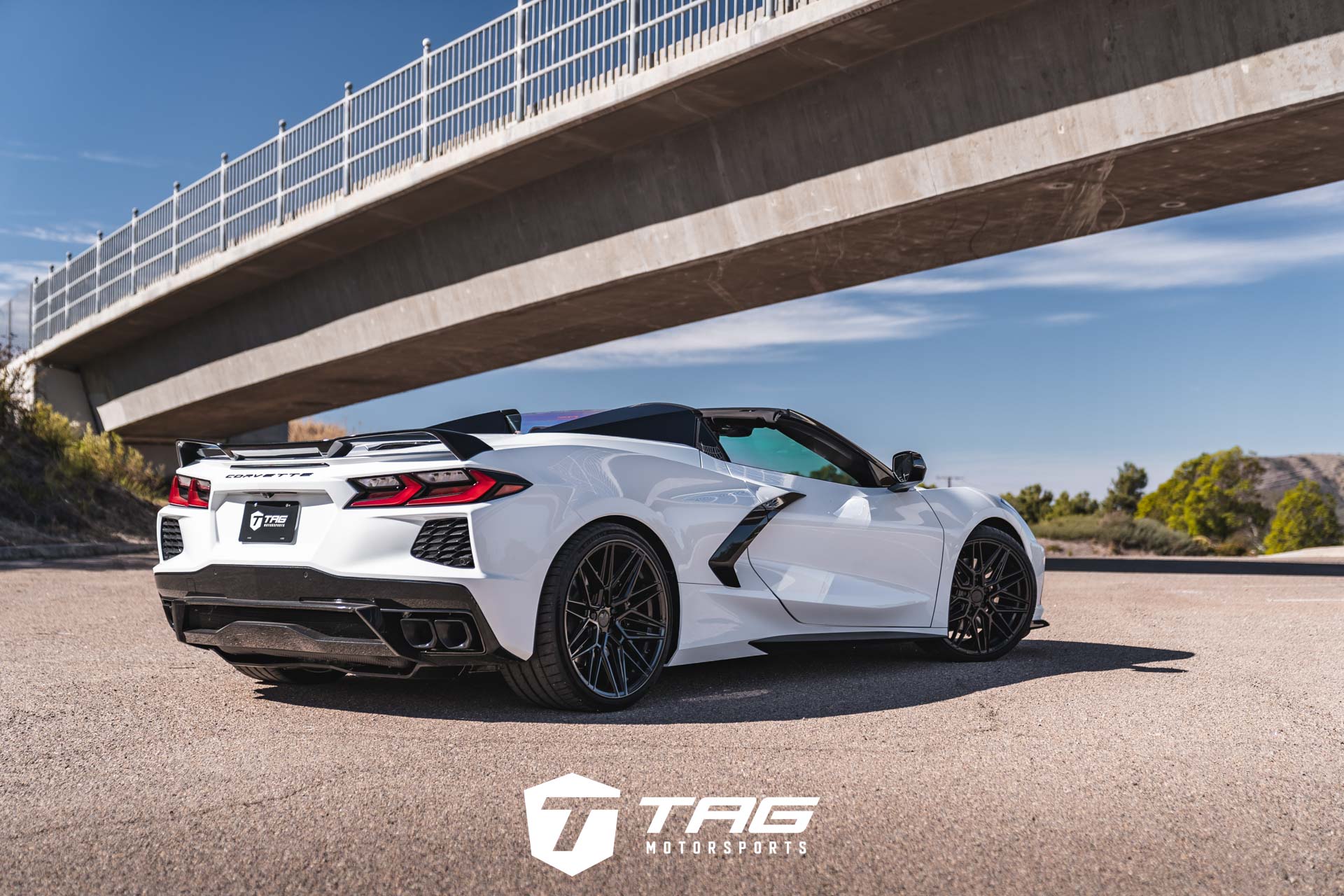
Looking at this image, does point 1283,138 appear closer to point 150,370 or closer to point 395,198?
point 395,198

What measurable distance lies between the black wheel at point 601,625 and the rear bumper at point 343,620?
23 centimetres

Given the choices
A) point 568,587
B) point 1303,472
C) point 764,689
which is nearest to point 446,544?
point 568,587

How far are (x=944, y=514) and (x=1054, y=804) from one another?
9.85ft

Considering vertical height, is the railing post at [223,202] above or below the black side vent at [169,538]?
above

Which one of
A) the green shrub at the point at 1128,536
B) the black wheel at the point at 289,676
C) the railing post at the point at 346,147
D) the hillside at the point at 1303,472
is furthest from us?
the hillside at the point at 1303,472

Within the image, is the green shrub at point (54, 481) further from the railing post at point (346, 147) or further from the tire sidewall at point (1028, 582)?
the tire sidewall at point (1028, 582)

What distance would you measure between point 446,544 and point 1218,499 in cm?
7536

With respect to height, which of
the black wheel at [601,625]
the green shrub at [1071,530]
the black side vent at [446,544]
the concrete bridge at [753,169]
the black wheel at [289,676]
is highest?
the concrete bridge at [753,169]

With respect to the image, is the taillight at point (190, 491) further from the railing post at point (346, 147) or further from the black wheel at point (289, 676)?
the railing post at point (346, 147)

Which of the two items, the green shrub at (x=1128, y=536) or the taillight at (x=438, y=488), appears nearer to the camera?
the taillight at (x=438, y=488)

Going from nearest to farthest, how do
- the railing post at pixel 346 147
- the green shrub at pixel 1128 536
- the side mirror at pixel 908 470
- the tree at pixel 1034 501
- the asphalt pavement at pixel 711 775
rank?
1. the asphalt pavement at pixel 711 775
2. the side mirror at pixel 908 470
3. the railing post at pixel 346 147
4. the green shrub at pixel 1128 536
5. the tree at pixel 1034 501

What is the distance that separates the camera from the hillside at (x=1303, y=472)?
10756 centimetres

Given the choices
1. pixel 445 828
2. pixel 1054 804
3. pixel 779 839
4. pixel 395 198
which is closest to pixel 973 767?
pixel 1054 804

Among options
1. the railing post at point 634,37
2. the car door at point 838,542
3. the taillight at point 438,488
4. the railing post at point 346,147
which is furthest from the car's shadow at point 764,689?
the railing post at point 346,147
